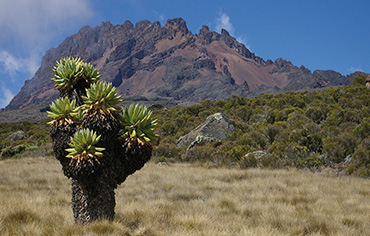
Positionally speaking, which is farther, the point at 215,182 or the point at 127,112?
the point at 215,182

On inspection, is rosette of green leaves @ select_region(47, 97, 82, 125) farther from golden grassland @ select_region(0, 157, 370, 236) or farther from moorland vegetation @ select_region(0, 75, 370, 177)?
moorland vegetation @ select_region(0, 75, 370, 177)

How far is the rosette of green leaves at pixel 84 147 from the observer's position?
3957 millimetres

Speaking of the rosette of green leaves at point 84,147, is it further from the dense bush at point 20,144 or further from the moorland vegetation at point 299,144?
the dense bush at point 20,144

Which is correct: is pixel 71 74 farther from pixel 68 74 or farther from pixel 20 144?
pixel 20 144

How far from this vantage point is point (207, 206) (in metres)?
6.13

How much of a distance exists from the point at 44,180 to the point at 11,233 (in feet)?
20.7

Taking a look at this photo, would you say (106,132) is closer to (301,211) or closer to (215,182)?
(301,211)

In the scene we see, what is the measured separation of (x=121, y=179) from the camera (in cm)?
456

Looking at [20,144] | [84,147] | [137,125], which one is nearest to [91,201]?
[84,147]

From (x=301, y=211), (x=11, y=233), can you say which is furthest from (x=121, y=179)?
(x=301, y=211)

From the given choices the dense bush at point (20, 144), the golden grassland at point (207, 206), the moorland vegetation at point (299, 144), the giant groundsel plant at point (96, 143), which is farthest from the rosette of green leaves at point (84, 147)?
the dense bush at point (20, 144)

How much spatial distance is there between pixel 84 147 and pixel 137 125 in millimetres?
908

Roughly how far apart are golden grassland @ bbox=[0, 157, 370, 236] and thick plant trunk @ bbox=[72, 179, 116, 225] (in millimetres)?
221

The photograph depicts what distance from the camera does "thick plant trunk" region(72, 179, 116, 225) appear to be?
167 inches
